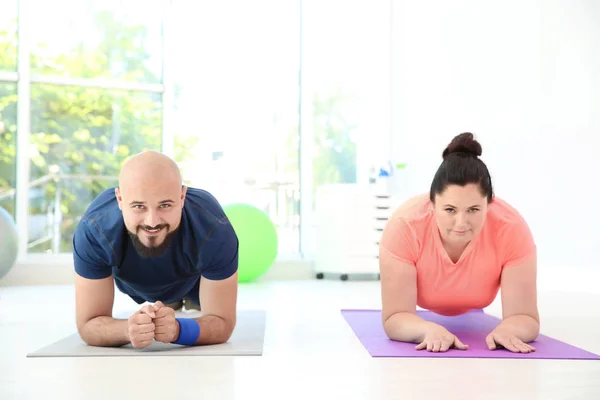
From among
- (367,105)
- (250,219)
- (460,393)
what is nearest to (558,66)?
(367,105)

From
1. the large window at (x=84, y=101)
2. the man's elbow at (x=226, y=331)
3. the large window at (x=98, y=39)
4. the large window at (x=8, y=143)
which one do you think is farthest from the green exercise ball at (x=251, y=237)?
the man's elbow at (x=226, y=331)

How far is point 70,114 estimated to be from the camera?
18.4 ft

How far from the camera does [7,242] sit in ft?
14.9

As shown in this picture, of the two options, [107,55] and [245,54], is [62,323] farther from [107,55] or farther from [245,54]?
[245,54]

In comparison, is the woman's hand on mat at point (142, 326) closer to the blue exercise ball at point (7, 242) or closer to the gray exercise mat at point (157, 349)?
the gray exercise mat at point (157, 349)

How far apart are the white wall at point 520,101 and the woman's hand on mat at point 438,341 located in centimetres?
253

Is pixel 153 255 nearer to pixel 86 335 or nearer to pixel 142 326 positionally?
pixel 142 326

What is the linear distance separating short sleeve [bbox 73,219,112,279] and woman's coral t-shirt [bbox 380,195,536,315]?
102cm

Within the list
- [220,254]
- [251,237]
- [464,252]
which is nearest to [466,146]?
[464,252]

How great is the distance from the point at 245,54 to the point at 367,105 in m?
1.19

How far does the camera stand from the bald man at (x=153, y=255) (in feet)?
7.29

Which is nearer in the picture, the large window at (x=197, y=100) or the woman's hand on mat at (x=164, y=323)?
the woman's hand on mat at (x=164, y=323)

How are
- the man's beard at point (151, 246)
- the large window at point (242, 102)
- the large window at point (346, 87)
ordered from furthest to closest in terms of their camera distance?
the large window at point (346, 87) → the large window at point (242, 102) → the man's beard at point (151, 246)

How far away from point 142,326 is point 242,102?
406cm
